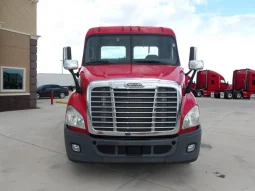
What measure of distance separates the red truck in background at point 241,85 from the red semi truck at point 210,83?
48.5 inches

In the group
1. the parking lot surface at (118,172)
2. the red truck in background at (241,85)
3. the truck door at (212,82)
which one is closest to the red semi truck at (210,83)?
the truck door at (212,82)

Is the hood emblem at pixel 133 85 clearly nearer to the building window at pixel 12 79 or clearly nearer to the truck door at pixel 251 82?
the building window at pixel 12 79

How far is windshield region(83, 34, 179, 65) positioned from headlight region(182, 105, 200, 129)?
1214mm

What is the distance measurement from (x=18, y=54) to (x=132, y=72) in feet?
31.4

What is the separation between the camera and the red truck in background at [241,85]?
23234 millimetres

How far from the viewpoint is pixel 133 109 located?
130 inches

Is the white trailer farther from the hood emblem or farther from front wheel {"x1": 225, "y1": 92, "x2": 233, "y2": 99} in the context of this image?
the hood emblem

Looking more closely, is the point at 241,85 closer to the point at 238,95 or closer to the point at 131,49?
the point at 238,95

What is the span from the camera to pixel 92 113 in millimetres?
3320

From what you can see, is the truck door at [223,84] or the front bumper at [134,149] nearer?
the front bumper at [134,149]

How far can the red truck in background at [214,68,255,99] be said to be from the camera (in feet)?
76.2

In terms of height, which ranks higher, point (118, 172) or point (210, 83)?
point (210, 83)

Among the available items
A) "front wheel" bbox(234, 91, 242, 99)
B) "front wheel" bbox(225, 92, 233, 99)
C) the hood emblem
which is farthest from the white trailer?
the hood emblem

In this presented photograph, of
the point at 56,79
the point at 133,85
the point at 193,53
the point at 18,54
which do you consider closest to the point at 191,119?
the point at 133,85
